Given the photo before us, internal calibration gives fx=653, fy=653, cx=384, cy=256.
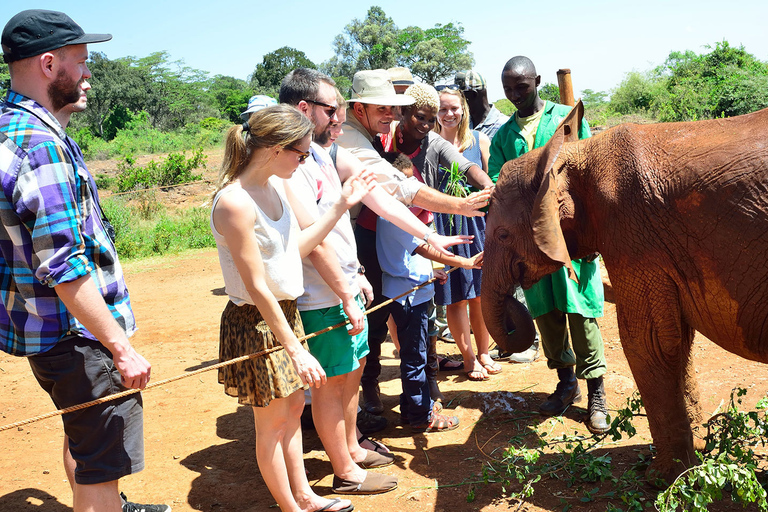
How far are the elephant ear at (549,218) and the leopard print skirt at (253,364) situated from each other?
1.40 m

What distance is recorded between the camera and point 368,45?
5891cm

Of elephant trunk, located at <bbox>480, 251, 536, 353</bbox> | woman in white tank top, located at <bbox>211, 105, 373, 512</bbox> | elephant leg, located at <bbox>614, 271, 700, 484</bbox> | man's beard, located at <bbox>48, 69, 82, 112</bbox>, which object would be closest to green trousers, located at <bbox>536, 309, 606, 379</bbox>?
elephant trunk, located at <bbox>480, 251, 536, 353</bbox>

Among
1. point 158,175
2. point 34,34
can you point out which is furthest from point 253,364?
point 158,175

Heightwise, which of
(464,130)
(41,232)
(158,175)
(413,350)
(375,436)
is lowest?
(375,436)

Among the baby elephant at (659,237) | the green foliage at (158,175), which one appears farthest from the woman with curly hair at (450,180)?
the green foliage at (158,175)

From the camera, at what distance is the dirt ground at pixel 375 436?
398 cm

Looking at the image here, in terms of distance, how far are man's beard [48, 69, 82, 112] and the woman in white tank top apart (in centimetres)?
72

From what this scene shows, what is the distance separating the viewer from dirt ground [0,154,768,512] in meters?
3.98

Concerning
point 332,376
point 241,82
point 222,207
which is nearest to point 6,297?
point 222,207

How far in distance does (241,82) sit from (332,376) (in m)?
65.4

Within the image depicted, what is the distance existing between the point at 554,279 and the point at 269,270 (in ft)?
7.65

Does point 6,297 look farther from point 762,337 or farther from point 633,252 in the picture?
point 762,337

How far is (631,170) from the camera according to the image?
324 cm

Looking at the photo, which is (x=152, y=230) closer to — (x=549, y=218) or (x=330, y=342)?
(x=330, y=342)
